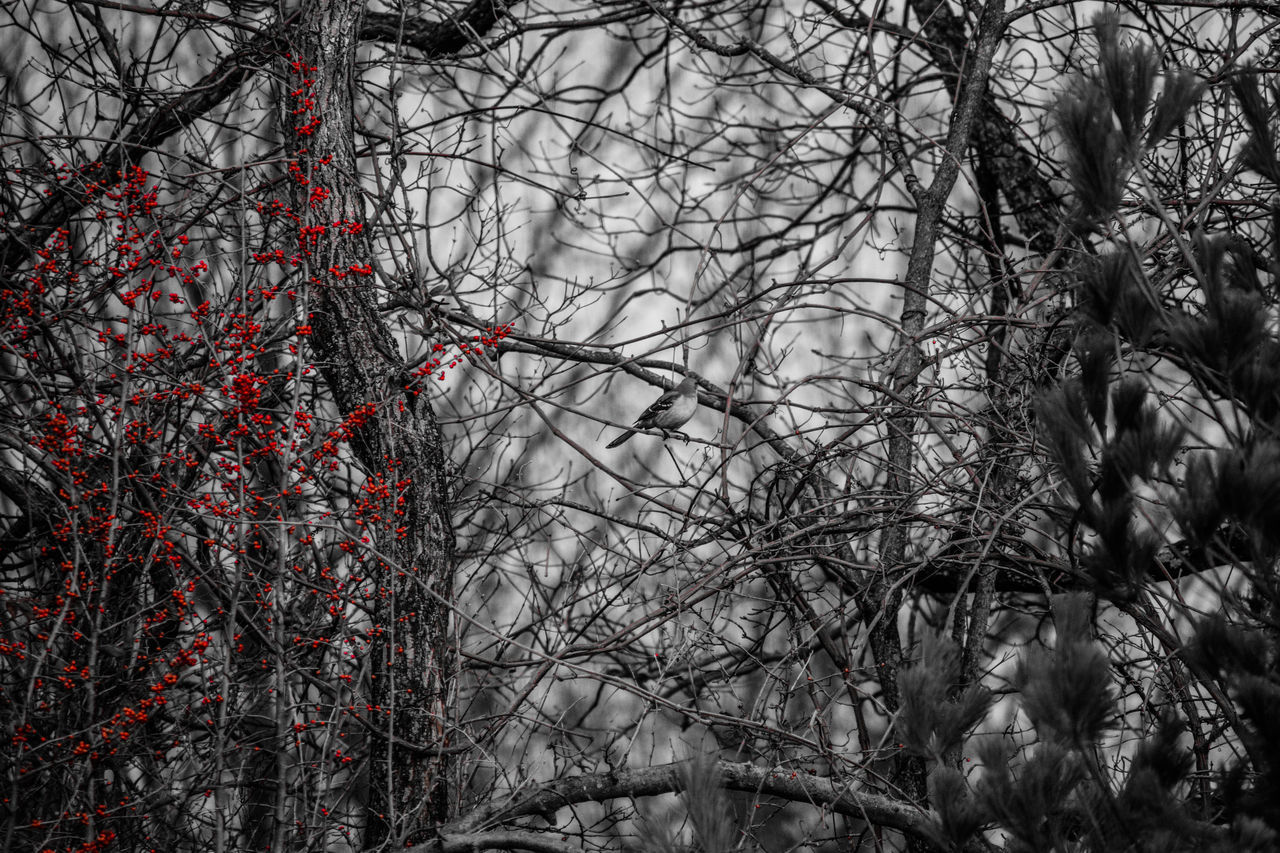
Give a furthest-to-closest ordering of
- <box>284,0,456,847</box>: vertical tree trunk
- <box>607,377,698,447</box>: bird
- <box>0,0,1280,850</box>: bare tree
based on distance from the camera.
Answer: <box>607,377,698,447</box>: bird → <box>284,0,456,847</box>: vertical tree trunk → <box>0,0,1280,850</box>: bare tree

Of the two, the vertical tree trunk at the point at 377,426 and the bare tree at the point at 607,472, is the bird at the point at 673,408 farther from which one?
the vertical tree trunk at the point at 377,426

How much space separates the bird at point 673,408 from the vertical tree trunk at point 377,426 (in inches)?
35.4

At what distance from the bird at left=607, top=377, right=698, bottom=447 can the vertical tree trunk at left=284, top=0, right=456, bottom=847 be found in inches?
35.4

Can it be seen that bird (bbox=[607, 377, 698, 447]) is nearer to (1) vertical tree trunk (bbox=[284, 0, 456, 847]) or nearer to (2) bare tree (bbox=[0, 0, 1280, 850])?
(2) bare tree (bbox=[0, 0, 1280, 850])

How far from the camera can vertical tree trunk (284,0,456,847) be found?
2.81 metres

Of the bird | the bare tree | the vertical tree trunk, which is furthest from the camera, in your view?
the bird

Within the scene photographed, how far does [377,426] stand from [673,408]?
1.16 metres

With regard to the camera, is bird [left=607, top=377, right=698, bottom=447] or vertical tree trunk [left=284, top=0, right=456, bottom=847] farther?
bird [left=607, top=377, right=698, bottom=447]

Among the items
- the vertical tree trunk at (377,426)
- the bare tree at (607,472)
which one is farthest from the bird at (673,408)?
the vertical tree trunk at (377,426)

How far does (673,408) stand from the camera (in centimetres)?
369

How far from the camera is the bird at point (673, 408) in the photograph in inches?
144

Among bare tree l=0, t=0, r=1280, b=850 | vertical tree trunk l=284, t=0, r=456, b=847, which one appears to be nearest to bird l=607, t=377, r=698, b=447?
bare tree l=0, t=0, r=1280, b=850

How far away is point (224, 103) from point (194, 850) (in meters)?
2.87

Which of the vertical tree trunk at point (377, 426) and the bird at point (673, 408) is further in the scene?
the bird at point (673, 408)
